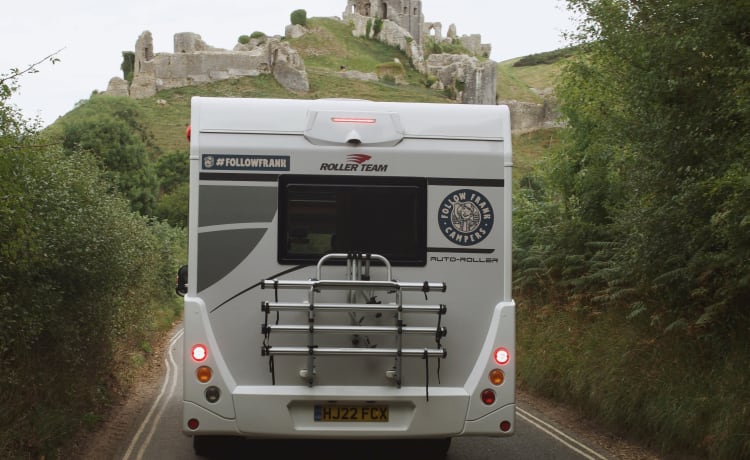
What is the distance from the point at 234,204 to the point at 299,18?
134816 mm

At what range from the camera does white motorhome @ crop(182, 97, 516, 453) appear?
7086 millimetres

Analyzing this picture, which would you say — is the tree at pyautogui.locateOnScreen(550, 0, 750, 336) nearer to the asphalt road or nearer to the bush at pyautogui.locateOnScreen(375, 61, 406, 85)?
the asphalt road

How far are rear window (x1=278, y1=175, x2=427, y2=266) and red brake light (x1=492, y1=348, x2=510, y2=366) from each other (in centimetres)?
91

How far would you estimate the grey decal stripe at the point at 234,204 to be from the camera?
7.12m

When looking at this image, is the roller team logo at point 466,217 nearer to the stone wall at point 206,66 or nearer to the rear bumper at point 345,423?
the rear bumper at point 345,423

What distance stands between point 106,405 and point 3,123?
5.25 meters

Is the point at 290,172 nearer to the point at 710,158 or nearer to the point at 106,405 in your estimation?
the point at 710,158

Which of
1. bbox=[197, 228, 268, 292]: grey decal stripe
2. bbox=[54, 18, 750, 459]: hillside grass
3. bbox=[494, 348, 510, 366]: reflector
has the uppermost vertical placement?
bbox=[197, 228, 268, 292]: grey decal stripe

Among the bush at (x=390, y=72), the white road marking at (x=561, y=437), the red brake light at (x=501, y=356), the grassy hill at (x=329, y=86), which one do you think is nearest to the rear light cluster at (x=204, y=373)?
the red brake light at (x=501, y=356)

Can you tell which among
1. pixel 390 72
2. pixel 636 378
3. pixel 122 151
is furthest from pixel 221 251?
pixel 390 72

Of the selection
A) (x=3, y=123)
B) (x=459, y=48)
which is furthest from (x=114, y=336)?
(x=459, y=48)

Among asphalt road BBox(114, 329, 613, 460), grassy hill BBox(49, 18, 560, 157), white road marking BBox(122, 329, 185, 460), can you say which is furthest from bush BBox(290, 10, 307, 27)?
asphalt road BBox(114, 329, 613, 460)

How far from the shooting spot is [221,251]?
23.3 ft

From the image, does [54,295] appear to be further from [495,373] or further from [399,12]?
[399,12]
